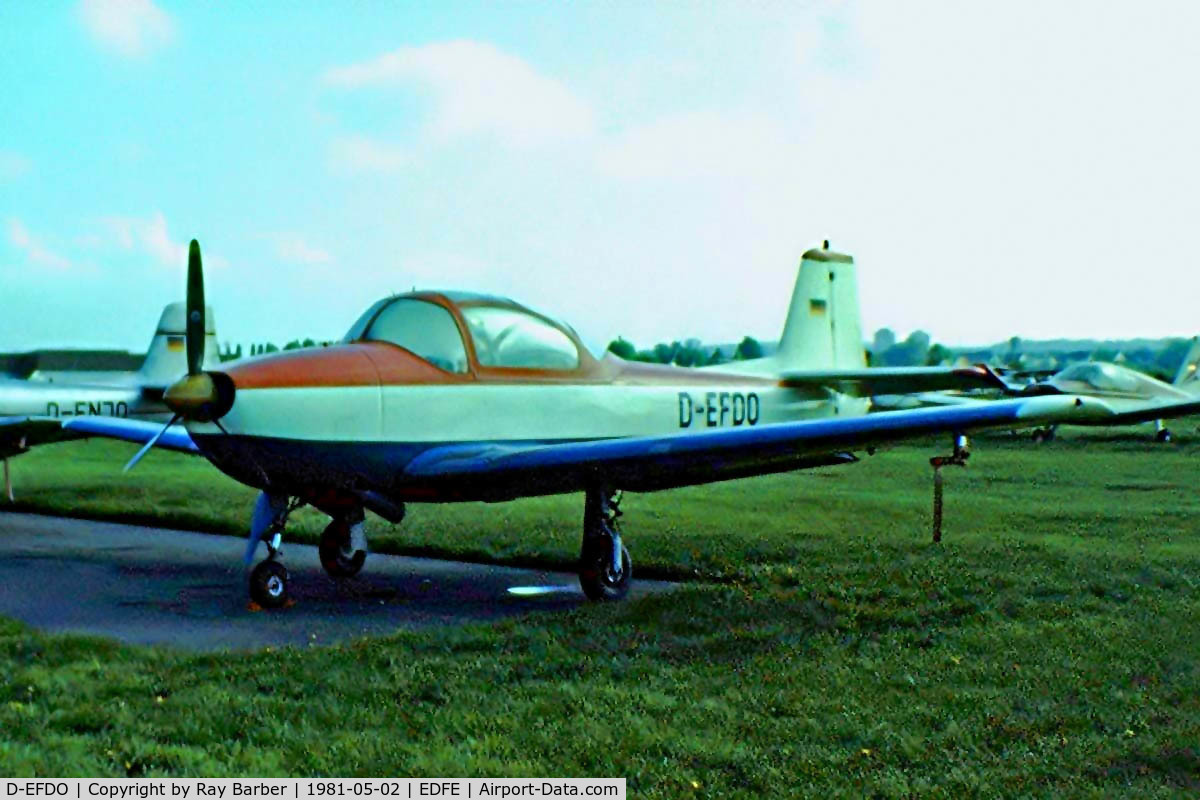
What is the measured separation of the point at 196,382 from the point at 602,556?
3.32 meters

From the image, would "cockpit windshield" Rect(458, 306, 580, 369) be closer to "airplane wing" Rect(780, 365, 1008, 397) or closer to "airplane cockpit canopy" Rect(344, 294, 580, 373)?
"airplane cockpit canopy" Rect(344, 294, 580, 373)

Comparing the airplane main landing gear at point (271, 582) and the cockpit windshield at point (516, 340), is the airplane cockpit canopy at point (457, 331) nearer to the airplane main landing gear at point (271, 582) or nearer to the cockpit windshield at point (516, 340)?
the cockpit windshield at point (516, 340)

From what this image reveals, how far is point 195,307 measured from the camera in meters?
8.38

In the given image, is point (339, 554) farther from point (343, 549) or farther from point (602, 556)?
point (602, 556)

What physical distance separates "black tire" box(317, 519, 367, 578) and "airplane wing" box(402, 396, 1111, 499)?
71.8 inches

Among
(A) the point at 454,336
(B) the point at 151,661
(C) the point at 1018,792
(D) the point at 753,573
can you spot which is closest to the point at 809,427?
(D) the point at 753,573

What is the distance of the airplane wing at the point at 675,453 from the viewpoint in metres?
8.23

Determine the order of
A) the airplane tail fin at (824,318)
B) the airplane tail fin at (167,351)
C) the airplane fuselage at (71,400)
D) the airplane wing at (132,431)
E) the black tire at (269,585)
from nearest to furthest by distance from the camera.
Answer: the black tire at (269,585), the airplane wing at (132,431), the airplane tail fin at (824,318), the airplane fuselage at (71,400), the airplane tail fin at (167,351)

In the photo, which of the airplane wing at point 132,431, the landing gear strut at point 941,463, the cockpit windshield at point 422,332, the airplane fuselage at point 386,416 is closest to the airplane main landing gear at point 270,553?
the airplane fuselage at point 386,416

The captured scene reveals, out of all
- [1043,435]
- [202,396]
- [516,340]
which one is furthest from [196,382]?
[1043,435]

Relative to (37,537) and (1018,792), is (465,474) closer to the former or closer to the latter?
(1018,792)

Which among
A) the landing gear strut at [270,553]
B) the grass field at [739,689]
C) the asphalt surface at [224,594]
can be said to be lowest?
the asphalt surface at [224,594]

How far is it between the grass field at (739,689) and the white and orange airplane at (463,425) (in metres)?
1.12

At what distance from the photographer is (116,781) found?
496cm
